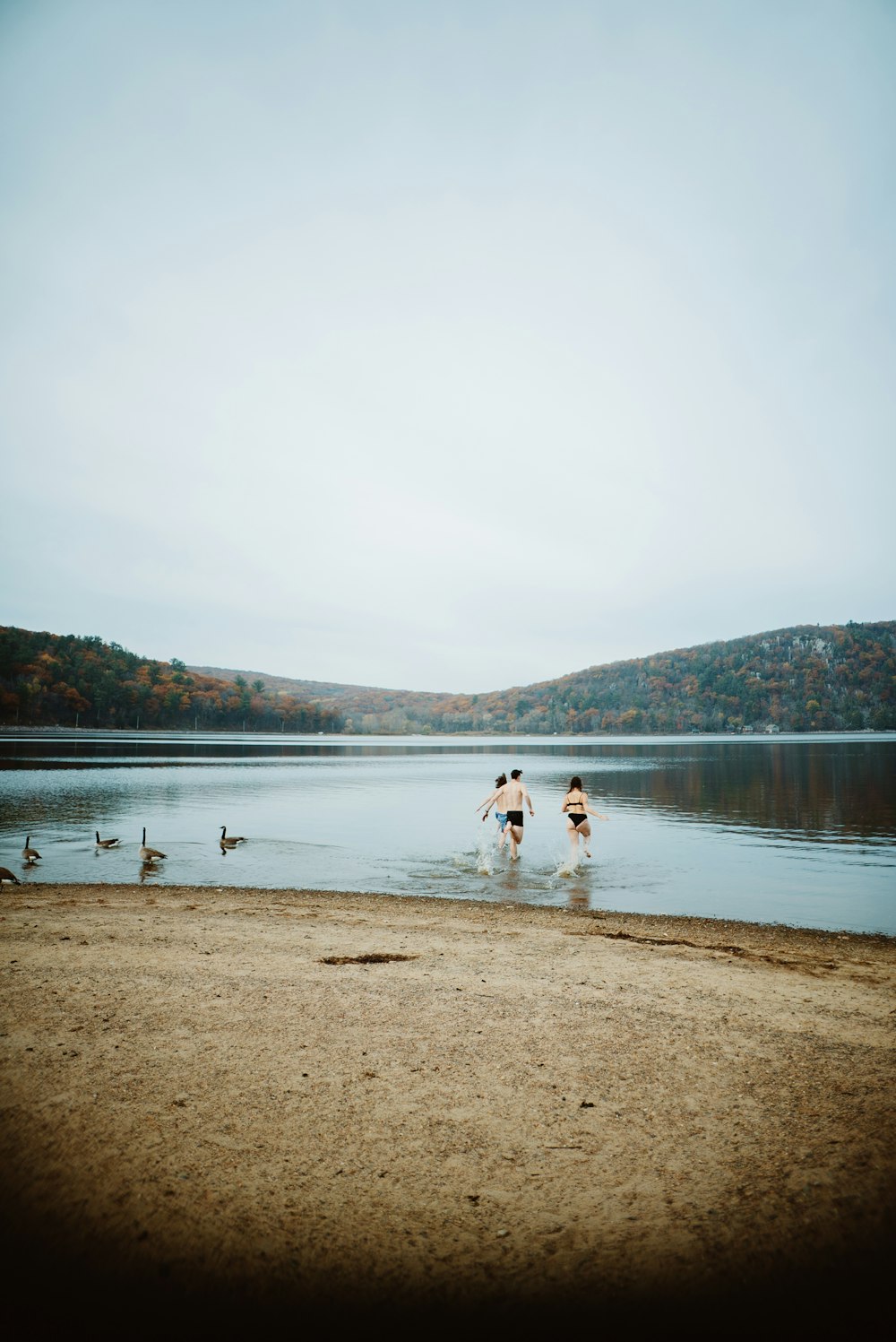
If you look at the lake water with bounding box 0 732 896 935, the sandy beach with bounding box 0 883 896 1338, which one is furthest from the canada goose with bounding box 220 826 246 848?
the sandy beach with bounding box 0 883 896 1338

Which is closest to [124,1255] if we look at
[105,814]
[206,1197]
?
[206,1197]

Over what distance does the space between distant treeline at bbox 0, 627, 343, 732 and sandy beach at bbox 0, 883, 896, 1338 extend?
15310 centimetres

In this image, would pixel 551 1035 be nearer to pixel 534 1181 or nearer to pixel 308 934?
pixel 534 1181

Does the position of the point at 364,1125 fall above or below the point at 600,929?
above

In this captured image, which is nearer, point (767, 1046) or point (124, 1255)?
point (124, 1255)

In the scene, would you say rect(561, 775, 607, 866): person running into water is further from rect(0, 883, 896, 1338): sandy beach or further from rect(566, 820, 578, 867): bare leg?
rect(0, 883, 896, 1338): sandy beach

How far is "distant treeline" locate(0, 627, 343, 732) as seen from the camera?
14162 cm

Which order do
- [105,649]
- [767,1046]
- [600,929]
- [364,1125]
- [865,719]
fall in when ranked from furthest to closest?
[865,719], [105,649], [600,929], [767,1046], [364,1125]

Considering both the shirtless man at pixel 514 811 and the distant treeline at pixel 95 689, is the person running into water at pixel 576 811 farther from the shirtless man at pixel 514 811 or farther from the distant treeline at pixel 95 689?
the distant treeline at pixel 95 689

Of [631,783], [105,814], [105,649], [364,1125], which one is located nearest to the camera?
[364,1125]

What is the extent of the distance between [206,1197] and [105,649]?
7577 inches

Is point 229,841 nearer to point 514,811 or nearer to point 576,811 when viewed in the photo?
point 514,811

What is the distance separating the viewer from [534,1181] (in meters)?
4.04

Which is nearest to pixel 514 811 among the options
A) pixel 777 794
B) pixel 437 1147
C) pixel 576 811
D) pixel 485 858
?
pixel 485 858
